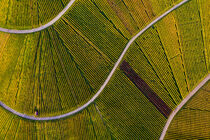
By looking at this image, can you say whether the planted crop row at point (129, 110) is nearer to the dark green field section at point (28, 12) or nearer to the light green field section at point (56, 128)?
the light green field section at point (56, 128)

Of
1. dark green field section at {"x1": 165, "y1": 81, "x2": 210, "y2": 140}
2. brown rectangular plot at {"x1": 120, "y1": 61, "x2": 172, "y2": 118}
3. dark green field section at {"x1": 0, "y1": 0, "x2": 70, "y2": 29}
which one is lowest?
dark green field section at {"x1": 165, "y1": 81, "x2": 210, "y2": 140}

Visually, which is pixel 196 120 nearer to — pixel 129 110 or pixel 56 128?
pixel 129 110

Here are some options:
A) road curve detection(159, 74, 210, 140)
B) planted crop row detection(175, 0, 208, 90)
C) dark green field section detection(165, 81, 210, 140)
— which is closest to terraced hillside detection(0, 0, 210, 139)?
planted crop row detection(175, 0, 208, 90)

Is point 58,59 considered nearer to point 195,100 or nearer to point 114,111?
point 114,111

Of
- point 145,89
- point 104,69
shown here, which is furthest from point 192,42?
point 104,69

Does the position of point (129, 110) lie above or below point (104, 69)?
below

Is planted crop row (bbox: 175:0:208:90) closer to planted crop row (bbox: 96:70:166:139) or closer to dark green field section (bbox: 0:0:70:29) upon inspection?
planted crop row (bbox: 96:70:166:139)
